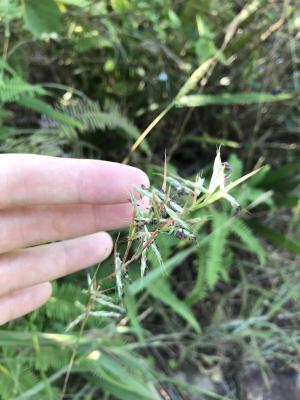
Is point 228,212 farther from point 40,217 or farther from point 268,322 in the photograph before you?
point 40,217

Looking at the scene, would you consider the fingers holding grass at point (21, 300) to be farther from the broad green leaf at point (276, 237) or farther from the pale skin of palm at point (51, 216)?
the broad green leaf at point (276, 237)

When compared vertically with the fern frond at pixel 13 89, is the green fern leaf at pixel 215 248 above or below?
below

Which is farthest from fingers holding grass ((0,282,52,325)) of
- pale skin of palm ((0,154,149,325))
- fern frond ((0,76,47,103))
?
fern frond ((0,76,47,103))

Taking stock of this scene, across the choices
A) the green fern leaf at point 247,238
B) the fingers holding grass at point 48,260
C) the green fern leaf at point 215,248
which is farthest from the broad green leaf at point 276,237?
the fingers holding grass at point 48,260

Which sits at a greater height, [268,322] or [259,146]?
[259,146]

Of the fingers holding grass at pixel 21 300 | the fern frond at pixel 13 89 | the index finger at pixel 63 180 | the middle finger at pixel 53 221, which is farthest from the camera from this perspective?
the fern frond at pixel 13 89

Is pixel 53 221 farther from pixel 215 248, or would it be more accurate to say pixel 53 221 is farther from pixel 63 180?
pixel 215 248

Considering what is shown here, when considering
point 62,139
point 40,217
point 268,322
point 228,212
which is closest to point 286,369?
point 268,322

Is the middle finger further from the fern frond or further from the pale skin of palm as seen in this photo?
the fern frond

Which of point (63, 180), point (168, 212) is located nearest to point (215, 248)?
point (63, 180)
